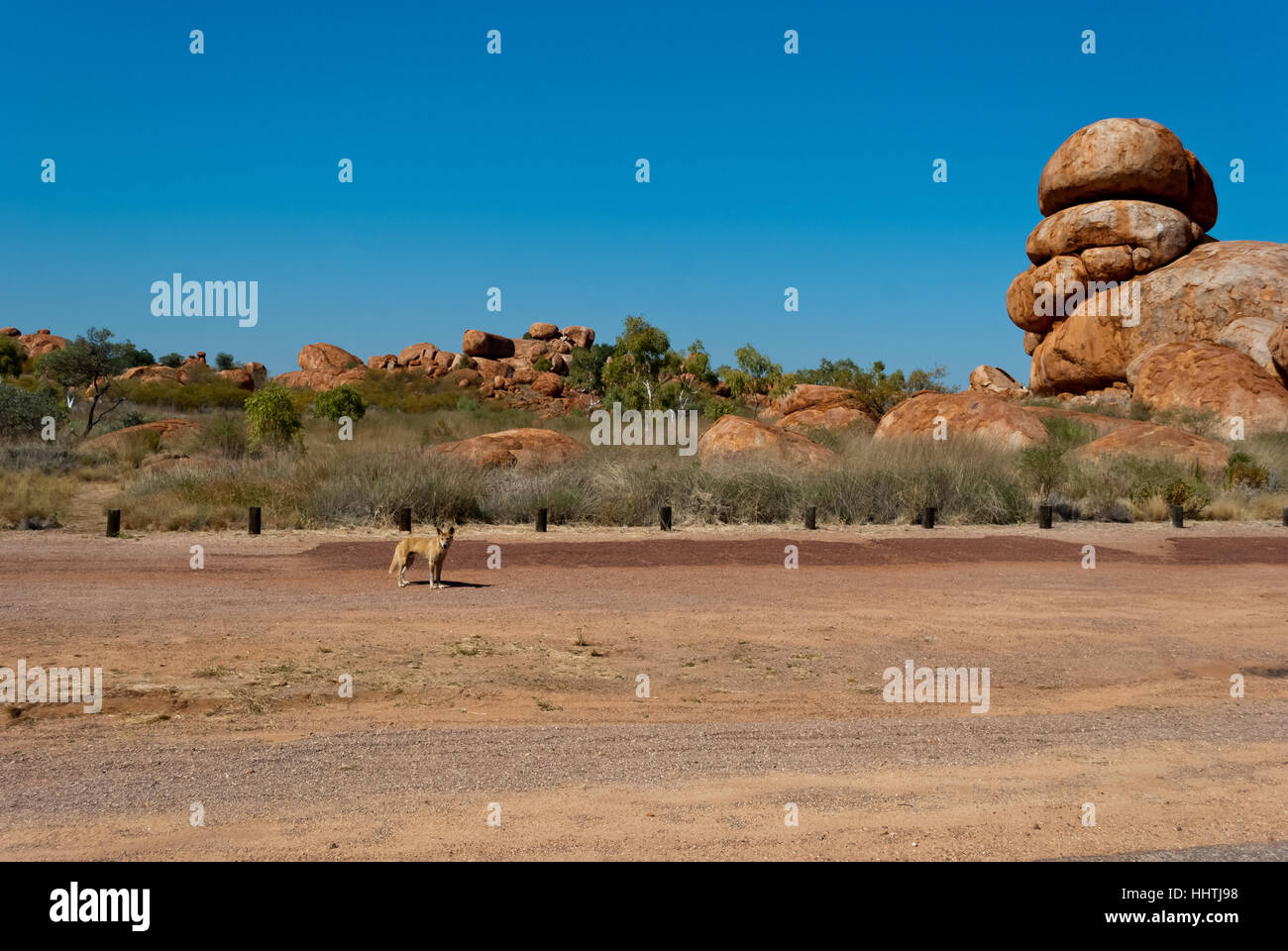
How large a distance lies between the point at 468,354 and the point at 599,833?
7904cm

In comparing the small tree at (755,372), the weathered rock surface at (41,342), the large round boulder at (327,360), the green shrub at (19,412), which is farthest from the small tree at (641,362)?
the weathered rock surface at (41,342)

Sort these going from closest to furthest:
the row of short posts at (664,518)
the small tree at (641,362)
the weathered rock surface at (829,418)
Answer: the row of short posts at (664,518) → the weathered rock surface at (829,418) → the small tree at (641,362)

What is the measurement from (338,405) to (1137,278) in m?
32.0

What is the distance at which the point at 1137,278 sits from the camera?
40.2 m

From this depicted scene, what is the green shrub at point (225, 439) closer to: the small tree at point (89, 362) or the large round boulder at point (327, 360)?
the small tree at point (89, 362)

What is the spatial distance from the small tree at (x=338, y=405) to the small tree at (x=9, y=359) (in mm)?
32943

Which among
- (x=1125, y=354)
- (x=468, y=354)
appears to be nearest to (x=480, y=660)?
(x=1125, y=354)

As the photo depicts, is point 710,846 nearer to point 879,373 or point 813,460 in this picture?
point 813,460

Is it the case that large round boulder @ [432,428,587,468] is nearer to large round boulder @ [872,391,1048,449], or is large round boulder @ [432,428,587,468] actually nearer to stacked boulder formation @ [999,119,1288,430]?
large round boulder @ [872,391,1048,449]

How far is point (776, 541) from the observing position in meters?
17.5

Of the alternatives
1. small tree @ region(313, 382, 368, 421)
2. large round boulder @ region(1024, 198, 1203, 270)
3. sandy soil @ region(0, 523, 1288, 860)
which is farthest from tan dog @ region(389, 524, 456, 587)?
large round boulder @ region(1024, 198, 1203, 270)

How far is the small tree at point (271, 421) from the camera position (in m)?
26.6

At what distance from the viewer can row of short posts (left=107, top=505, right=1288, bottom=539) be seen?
17.0 m

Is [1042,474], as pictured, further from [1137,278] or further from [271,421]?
[1137,278]
